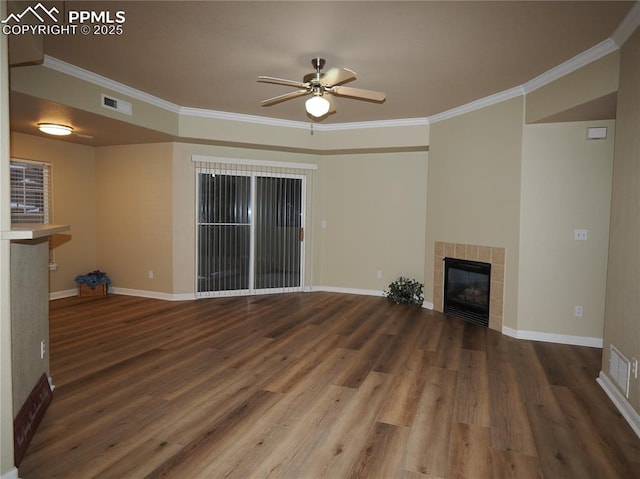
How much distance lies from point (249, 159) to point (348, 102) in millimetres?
1976

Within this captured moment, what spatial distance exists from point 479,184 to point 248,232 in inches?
140

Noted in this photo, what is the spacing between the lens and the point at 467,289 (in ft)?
16.7

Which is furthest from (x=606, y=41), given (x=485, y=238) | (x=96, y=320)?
(x=96, y=320)

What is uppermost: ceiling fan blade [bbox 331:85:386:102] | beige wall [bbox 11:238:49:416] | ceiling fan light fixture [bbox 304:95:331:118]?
ceiling fan blade [bbox 331:85:386:102]

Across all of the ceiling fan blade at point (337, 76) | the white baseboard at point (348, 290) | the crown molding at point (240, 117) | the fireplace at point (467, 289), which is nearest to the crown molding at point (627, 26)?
the ceiling fan blade at point (337, 76)

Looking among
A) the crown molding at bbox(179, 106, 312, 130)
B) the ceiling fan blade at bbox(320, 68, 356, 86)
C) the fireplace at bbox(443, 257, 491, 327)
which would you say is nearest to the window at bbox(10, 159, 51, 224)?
the crown molding at bbox(179, 106, 312, 130)

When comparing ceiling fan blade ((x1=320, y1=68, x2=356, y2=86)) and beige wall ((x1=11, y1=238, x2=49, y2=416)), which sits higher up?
ceiling fan blade ((x1=320, y1=68, x2=356, y2=86))

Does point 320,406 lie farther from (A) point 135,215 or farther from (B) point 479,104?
(A) point 135,215

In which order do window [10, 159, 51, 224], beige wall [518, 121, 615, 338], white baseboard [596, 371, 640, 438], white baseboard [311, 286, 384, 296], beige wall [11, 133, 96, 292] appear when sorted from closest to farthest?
white baseboard [596, 371, 640, 438], beige wall [518, 121, 615, 338], window [10, 159, 51, 224], beige wall [11, 133, 96, 292], white baseboard [311, 286, 384, 296]

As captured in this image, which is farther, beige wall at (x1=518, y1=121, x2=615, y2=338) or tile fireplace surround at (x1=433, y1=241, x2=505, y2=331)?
tile fireplace surround at (x1=433, y1=241, x2=505, y2=331)

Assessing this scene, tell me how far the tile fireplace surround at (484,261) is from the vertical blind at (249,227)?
2.36 metres

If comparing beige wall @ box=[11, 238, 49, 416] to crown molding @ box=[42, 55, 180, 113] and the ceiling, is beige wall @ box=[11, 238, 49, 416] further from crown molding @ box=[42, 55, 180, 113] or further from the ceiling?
crown molding @ box=[42, 55, 180, 113]

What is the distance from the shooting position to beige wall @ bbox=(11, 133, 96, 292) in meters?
5.71

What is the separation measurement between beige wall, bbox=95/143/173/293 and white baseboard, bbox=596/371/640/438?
541 centimetres
